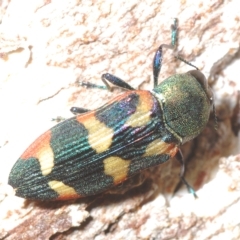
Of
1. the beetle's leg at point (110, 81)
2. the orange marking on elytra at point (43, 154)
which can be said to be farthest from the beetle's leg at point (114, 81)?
the orange marking on elytra at point (43, 154)

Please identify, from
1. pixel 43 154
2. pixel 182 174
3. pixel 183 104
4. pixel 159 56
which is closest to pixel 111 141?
pixel 43 154

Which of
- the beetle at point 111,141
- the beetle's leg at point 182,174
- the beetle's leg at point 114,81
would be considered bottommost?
the beetle's leg at point 182,174

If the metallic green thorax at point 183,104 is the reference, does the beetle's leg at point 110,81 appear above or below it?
above

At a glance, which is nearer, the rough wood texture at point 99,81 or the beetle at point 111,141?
the beetle at point 111,141

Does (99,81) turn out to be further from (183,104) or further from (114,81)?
(183,104)

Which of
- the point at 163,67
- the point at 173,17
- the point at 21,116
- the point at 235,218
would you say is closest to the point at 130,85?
the point at 163,67

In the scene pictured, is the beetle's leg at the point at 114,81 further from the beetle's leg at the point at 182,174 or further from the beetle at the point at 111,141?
the beetle's leg at the point at 182,174

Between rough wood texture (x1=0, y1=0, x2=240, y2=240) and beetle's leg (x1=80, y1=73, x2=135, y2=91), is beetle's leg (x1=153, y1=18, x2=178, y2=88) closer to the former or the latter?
rough wood texture (x1=0, y1=0, x2=240, y2=240)

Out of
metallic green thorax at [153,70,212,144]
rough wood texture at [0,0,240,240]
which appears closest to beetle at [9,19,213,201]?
metallic green thorax at [153,70,212,144]
